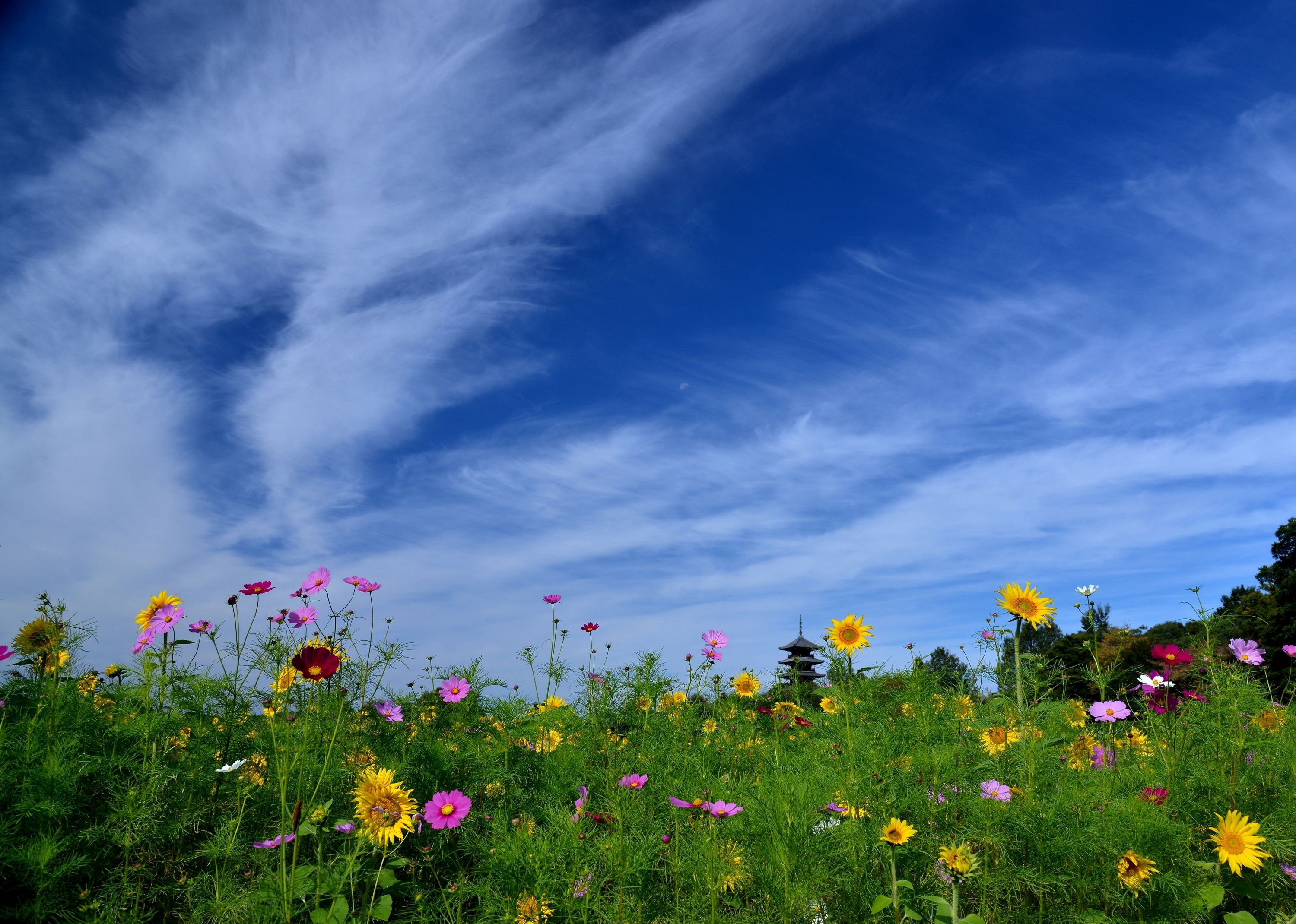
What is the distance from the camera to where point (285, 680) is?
3.26m

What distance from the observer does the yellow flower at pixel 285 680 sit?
3.12 meters

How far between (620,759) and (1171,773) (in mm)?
2607

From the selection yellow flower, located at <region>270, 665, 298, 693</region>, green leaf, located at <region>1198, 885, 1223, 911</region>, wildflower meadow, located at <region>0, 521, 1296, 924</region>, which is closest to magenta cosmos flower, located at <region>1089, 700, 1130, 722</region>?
wildflower meadow, located at <region>0, 521, 1296, 924</region>

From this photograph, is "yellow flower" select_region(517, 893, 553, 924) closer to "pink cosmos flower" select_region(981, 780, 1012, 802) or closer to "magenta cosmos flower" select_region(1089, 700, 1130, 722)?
"pink cosmos flower" select_region(981, 780, 1012, 802)

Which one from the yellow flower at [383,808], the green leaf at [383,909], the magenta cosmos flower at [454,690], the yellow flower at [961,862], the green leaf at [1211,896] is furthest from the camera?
the magenta cosmos flower at [454,690]

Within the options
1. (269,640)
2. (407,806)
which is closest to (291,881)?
(407,806)

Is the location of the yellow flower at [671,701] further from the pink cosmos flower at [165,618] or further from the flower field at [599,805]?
the pink cosmos flower at [165,618]

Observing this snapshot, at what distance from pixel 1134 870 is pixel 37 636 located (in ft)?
15.4

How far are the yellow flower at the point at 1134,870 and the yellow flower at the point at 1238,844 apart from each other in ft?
1.18

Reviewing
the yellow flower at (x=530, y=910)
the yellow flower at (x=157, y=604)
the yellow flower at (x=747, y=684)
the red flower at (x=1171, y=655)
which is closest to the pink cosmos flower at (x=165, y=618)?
the yellow flower at (x=157, y=604)

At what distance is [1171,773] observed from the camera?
326 cm

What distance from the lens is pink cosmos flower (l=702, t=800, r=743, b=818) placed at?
2594 millimetres

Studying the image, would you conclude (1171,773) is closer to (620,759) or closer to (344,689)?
(620,759)

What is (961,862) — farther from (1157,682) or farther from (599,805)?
(1157,682)
